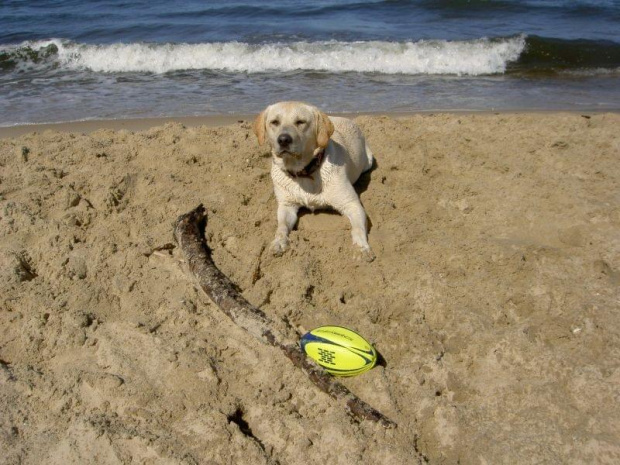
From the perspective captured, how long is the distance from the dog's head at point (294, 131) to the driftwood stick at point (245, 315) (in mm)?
788

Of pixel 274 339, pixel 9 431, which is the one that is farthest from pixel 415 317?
pixel 9 431

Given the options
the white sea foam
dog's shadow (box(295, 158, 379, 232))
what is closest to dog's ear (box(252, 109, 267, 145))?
dog's shadow (box(295, 158, 379, 232))

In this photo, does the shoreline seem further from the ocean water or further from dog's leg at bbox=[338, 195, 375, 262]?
dog's leg at bbox=[338, 195, 375, 262]

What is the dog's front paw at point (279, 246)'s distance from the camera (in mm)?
3609

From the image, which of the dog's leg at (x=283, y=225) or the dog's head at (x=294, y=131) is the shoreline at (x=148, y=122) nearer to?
the dog's head at (x=294, y=131)

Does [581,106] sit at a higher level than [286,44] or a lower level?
lower

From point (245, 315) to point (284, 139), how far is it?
151 centimetres

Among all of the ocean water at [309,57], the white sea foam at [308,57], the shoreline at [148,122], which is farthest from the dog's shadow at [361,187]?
the white sea foam at [308,57]

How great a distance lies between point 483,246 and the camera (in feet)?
11.8

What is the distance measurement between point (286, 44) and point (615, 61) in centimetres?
661

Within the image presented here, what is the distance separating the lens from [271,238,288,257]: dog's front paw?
3.61 m

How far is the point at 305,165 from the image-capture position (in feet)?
13.5

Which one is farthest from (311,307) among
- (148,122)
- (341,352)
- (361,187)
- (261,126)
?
(148,122)

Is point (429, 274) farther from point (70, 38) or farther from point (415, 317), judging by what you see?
point (70, 38)
